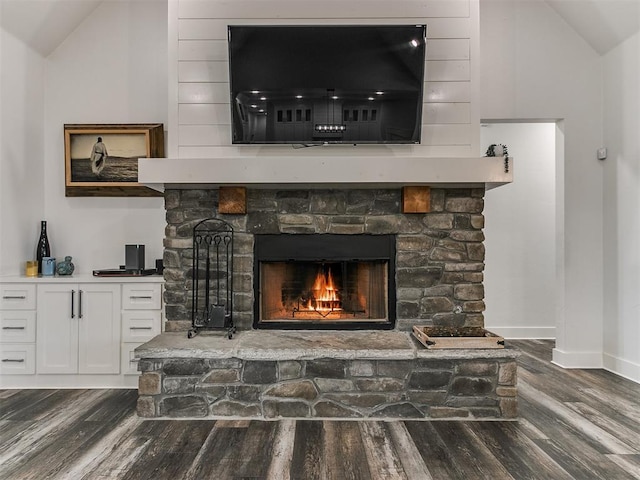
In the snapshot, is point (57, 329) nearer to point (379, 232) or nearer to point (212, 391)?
point (212, 391)

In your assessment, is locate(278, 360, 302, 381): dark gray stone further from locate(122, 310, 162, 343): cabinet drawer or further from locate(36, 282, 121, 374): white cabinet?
locate(36, 282, 121, 374): white cabinet

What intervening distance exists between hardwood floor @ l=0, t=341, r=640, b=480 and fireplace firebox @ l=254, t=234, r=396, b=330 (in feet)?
2.53

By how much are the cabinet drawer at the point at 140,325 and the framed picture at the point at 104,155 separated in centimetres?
104

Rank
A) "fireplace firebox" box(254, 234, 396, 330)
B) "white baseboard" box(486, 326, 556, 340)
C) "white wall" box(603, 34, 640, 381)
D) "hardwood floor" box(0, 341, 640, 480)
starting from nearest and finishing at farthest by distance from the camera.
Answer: "hardwood floor" box(0, 341, 640, 480), "fireplace firebox" box(254, 234, 396, 330), "white wall" box(603, 34, 640, 381), "white baseboard" box(486, 326, 556, 340)

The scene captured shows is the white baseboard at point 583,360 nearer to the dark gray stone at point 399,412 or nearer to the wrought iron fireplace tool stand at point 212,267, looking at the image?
the dark gray stone at point 399,412

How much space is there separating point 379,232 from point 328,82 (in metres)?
1.06

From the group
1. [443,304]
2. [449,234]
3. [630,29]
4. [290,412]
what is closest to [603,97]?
[630,29]

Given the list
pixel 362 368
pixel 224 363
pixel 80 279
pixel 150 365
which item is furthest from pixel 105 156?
pixel 362 368

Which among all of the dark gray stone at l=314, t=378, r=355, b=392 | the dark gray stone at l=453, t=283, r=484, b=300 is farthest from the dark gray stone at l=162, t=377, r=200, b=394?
the dark gray stone at l=453, t=283, r=484, b=300

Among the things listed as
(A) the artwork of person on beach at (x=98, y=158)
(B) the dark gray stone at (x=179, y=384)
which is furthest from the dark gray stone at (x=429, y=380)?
(A) the artwork of person on beach at (x=98, y=158)

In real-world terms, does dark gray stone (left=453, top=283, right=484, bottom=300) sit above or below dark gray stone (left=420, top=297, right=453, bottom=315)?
above

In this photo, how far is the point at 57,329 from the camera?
301 centimetres

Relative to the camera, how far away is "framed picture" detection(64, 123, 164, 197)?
11.2 feet

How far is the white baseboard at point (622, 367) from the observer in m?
3.16
